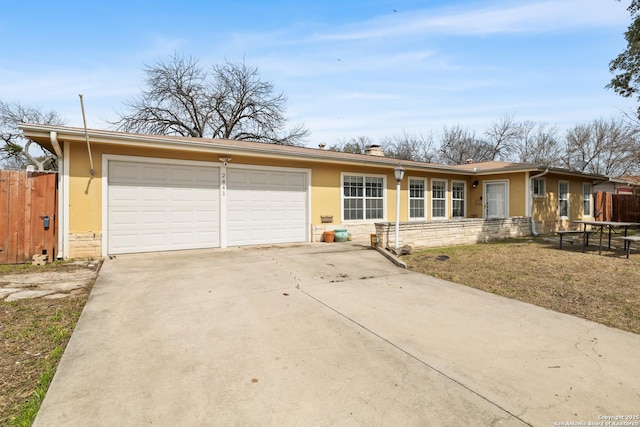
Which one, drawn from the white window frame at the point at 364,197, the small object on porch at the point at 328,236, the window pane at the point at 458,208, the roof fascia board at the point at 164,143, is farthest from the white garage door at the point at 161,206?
the window pane at the point at 458,208

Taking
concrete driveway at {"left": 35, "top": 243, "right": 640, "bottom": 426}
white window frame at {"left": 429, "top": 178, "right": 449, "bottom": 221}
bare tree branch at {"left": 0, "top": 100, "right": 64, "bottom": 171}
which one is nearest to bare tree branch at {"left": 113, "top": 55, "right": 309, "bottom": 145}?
bare tree branch at {"left": 0, "top": 100, "right": 64, "bottom": 171}

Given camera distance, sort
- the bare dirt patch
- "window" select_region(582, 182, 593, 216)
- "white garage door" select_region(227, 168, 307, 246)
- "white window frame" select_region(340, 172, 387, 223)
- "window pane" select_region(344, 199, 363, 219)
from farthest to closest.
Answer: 1. "window" select_region(582, 182, 593, 216)
2. "window pane" select_region(344, 199, 363, 219)
3. "white window frame" select_region(340, 172, 387, 223)
4. "white garage door" select_region(227, 168, 307, 246)
5. the bare dirt patch

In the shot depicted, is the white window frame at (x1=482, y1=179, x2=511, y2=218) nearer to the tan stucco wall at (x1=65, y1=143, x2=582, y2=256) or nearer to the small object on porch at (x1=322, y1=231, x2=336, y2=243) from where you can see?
the tan stucco wall at (x1=65, y1=143, x2=582, y2=256)

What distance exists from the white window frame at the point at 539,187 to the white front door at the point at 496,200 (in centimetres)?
103

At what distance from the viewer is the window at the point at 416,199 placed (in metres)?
13.4

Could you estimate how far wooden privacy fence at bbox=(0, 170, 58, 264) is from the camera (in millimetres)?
6953

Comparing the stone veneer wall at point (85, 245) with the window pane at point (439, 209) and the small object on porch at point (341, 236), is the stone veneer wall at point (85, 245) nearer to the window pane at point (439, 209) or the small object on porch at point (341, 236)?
the small object on porch at point (341, 236)

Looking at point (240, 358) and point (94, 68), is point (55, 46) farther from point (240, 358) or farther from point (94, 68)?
point (240, 358)

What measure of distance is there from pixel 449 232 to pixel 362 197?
10.6 ft

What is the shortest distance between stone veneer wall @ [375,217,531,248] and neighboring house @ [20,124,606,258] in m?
0.15

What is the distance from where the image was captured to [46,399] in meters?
2.31

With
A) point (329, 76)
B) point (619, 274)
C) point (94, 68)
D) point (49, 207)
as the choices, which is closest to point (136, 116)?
point (94, 68)

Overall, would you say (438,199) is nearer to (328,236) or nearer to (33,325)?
(328,236)

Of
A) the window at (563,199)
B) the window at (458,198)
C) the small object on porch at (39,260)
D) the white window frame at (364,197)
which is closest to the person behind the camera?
the small object on porch at (39,260)
